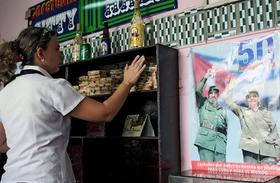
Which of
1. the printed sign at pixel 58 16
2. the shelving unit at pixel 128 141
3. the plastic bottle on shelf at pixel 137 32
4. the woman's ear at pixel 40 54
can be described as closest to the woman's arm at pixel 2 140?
the woman's ear at pixel 40 54

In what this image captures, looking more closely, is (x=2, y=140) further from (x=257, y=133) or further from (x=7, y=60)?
(x=257, y=133)

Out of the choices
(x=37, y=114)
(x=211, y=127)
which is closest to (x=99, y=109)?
(x=37, y=114)

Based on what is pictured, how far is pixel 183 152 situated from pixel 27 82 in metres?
1.11

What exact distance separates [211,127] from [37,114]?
1076mm

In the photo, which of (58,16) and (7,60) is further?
(58,16)

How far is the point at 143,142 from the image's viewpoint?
237cm

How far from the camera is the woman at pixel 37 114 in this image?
146 centimetres


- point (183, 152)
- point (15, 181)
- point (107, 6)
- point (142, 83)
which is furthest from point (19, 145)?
point (107, 6)

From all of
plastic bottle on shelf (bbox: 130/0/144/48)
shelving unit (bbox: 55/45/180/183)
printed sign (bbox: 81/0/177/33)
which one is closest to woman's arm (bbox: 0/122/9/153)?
shelving unit (bbox: 55/45/180/183)

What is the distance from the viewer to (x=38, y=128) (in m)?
1.46

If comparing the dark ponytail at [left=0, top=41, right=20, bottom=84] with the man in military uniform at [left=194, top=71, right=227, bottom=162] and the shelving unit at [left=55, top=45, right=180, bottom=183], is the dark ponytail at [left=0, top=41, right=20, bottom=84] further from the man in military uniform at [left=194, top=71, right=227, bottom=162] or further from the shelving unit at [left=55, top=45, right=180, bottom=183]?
the man in military uniform at [left=194, top=71, right=227, bottom=162]

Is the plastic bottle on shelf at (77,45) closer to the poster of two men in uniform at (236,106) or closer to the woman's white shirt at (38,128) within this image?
the poster of two men in uniform at (236,106)

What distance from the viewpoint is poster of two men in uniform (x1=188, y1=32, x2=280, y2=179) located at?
1.79 metres

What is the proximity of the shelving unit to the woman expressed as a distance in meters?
0.57
